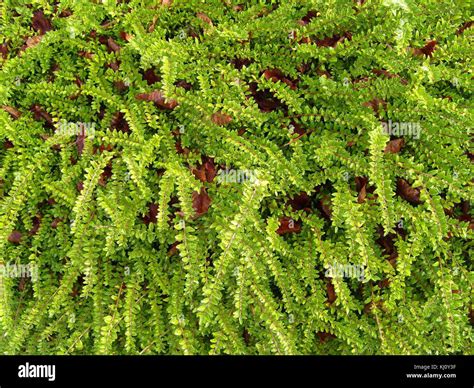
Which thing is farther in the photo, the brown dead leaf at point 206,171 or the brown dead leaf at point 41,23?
the brown dead leaf at point 41,23

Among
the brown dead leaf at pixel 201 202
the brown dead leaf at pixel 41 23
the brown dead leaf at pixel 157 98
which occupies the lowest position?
the brown dead leaf at pixel 201 202

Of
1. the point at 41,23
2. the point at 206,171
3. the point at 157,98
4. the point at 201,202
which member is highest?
the point at 41,23

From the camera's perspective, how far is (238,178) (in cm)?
207

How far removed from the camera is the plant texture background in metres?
2.01

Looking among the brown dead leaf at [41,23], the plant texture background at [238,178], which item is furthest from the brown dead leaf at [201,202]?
the brown dead leaf at [41,23]

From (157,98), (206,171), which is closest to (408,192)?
(206,171)

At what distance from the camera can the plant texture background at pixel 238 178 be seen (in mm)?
2012

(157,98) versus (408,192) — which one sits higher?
(157,98)

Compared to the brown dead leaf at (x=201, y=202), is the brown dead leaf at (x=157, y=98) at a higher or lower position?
higher

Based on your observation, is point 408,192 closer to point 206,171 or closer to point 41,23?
point 206,171

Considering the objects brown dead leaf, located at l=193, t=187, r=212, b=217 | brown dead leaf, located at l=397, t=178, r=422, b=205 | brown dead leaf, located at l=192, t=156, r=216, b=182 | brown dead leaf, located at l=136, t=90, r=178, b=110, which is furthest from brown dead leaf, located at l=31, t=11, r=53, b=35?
brown dead leaf, located at l=397, t=178, r=422, b=205

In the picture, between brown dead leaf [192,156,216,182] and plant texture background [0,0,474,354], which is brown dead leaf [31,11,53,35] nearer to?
plant texture background [0,0,474,354]

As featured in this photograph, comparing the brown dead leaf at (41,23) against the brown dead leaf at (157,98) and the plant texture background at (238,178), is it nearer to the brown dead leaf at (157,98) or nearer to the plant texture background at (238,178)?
the plant texture background at (238,178)
